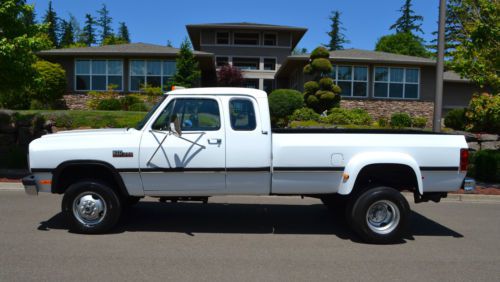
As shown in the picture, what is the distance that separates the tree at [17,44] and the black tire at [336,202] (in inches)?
350

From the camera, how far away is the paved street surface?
5035mm

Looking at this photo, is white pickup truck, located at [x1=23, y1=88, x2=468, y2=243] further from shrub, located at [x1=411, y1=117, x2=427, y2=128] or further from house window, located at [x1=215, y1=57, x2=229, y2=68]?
house window, located at [x1=215, y1=57, x2=229, y2=68]

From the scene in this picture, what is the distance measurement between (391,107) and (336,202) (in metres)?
23.3

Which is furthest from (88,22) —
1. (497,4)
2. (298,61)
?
(497,4)

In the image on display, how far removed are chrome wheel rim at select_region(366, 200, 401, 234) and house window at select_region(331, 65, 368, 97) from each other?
23.2m

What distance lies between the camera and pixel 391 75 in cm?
2944

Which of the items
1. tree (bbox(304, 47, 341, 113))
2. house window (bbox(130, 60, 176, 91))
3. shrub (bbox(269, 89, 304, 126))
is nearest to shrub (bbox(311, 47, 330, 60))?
tree (bbox(304, 47, 341, 113))

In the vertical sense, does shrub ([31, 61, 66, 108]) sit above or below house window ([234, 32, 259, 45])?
below

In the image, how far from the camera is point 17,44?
11.6 metres

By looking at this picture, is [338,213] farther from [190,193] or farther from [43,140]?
[43,140]

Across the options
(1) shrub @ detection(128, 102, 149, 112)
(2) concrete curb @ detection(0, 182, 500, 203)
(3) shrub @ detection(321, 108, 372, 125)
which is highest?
(1) shrub @ detection(128, 102, 149, 112)

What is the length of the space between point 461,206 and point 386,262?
520 cm

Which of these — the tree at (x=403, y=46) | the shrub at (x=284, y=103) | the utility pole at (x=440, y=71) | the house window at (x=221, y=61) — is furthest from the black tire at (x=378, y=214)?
the tree at (x=403, y=46)

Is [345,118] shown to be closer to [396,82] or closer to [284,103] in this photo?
[284,103]
